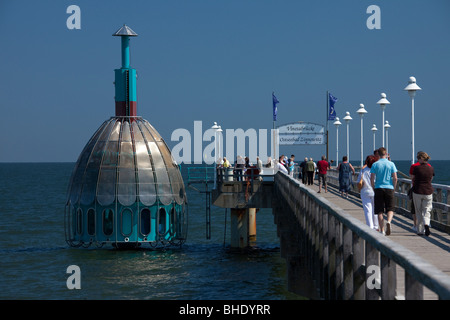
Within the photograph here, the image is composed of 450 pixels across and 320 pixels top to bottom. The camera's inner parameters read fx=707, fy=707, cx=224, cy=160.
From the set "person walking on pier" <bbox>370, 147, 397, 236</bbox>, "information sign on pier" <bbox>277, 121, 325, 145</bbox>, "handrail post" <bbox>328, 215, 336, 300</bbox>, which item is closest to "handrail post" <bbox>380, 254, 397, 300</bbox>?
"handrail post" <bbox>328, 215, 336, 300</bbox>

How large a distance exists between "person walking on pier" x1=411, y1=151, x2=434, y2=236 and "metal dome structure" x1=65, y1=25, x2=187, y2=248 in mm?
22444

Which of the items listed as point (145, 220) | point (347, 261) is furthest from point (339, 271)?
point (145, 220)

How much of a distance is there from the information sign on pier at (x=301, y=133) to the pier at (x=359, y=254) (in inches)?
638

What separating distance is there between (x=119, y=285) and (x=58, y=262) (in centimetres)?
804

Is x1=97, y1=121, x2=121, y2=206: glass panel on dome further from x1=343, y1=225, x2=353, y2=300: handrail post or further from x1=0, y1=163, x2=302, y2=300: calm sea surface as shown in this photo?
x1=343, y1=225, x2=353, y2=300: handrail post

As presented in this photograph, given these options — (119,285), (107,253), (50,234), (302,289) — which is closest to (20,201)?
(50,234)

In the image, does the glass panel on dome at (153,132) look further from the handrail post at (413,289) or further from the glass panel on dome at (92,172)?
the handrail post at (413,289)

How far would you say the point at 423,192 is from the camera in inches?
567

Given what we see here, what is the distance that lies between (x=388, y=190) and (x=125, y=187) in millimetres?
23031

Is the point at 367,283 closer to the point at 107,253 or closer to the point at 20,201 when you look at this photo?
the point at 107,253

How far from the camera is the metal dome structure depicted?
35.3m

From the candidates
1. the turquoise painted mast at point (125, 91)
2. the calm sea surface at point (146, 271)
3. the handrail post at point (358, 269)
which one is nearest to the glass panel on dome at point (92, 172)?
the turquoise painted mast at point (125, 91)

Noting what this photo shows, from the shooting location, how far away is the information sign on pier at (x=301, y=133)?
41.0 meters

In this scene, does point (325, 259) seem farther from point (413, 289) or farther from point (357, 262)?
point (413, 289)
